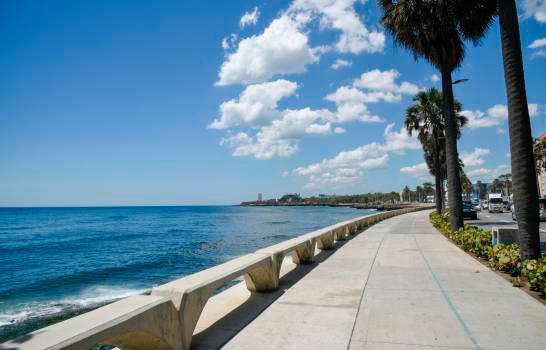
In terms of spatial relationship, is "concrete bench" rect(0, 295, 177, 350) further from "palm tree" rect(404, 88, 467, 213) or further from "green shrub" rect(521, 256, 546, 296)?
"palm tree" rect(404, 88, 467, 213)

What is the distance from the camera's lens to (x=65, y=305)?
1260cm

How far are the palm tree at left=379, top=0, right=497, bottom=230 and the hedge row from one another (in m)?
2.30

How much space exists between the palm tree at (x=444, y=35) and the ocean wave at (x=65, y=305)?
12220 mm

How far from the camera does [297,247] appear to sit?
9430 millimetres

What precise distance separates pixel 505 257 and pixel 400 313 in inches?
177

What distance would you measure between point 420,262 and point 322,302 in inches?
206

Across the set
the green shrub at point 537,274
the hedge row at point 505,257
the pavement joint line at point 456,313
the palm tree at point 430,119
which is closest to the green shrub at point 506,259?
the hedge row at point 505,257

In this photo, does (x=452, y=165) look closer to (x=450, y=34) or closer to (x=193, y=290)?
(x=450, y=34)

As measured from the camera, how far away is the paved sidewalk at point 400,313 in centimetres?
457

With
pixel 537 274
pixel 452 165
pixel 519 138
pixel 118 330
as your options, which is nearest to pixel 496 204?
pixel 452 165

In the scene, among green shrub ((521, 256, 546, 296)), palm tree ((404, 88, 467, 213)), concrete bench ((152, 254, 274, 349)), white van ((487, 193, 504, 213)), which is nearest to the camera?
concrete bench ((152, 254, 274, 349))

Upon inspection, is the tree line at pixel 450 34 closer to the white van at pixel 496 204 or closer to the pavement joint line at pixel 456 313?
the pavement joint line at pixel 456 313

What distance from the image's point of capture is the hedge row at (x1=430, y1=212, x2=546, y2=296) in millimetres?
6672

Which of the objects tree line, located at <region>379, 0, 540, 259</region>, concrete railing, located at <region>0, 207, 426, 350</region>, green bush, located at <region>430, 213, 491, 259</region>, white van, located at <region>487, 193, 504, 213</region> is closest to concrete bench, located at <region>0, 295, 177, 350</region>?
concrete railing, located at <region>0, 207, 426, 350</region>
